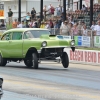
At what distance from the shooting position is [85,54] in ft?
82.0

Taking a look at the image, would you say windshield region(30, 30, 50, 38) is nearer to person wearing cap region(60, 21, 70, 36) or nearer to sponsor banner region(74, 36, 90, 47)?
sponsor banner region(74, 36, 90, 47)

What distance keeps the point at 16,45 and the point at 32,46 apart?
3.76 ft

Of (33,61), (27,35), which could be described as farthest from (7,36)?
(33,61)

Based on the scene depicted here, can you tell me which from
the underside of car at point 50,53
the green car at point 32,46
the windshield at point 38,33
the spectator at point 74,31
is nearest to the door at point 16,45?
the green car at point 32,46

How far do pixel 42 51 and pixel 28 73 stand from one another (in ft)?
7.04

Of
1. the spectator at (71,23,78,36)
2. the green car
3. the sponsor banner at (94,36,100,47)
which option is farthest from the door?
the spectator at (71,23,78,36)

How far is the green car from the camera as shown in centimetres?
2061

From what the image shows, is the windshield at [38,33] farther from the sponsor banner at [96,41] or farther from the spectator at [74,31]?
the spectator at [74,31]

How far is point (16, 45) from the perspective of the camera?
71.5ft

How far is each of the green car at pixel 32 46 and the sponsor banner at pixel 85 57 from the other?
3.06 meters

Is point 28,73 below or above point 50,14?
below

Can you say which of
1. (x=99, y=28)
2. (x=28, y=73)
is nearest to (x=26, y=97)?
(x=28, y=73)

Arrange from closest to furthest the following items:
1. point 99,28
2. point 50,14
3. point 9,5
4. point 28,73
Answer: point 28,73 → point 99,28 → point 50,14 → point 9,5

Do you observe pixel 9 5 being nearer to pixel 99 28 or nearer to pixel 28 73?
pixel 99 28
